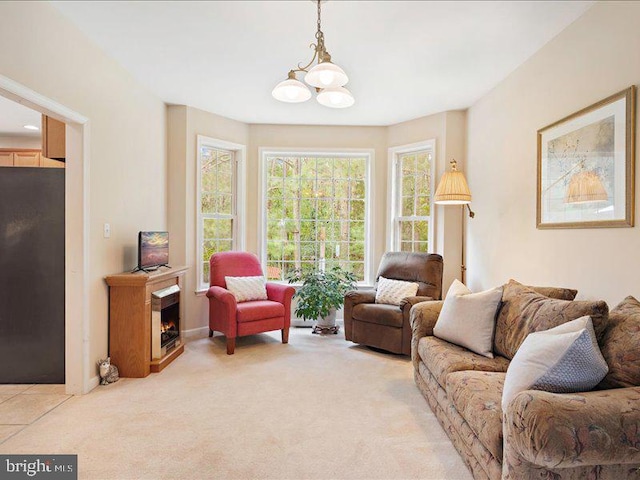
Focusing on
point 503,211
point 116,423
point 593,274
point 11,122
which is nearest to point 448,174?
point 503,211

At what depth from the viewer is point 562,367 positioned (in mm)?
1542

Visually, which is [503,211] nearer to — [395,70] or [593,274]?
[593,274]

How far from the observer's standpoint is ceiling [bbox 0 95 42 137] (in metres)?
4.02

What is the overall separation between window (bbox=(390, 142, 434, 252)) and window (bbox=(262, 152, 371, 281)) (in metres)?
0.42

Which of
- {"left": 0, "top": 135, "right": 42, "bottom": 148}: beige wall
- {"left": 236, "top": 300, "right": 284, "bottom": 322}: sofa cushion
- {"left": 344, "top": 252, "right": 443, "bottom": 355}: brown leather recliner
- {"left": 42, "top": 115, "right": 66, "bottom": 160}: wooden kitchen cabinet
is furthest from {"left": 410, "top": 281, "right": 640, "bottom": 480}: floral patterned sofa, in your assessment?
{"left": 0, "top": 135, "right": 42, "bottom": 148}: beige wall

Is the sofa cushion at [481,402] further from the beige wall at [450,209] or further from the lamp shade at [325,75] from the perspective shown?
the beige wall at [450,209]

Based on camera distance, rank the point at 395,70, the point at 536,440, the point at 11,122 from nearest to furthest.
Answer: the point at 536,440, the point at 395,70, the point at 11,122

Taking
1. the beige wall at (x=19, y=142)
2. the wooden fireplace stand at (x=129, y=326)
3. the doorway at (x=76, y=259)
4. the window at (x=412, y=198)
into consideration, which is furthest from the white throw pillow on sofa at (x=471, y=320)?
the beige wall at (x=19, y=142)

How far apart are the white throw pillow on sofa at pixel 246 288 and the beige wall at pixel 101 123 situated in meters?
1.04

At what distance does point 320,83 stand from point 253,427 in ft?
7.11

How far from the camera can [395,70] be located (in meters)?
3.36

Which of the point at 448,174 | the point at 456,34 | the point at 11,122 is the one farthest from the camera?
the point at 11,122

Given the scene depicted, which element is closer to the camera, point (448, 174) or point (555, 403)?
point (555, 403)

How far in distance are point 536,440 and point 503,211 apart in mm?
2595
